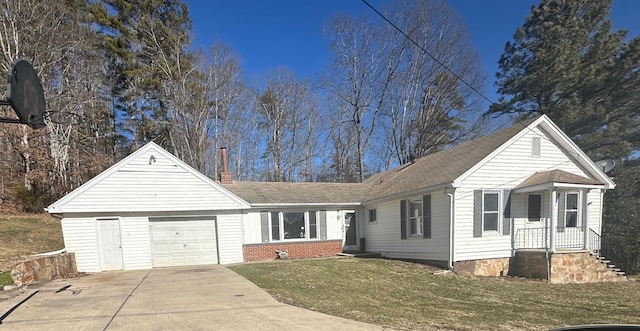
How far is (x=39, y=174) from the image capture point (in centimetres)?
1667

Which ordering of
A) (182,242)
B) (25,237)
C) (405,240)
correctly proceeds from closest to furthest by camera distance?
(25,237), (405,240), (182,242)

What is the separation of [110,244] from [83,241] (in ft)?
2.89

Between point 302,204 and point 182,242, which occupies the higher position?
point 302,204

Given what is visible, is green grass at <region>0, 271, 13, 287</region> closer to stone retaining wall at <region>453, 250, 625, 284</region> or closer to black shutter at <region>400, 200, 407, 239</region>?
black shutter at <region>400, 200, 407, 239</region>

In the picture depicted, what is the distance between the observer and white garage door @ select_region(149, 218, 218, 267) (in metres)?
13.0

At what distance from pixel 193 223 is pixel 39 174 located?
10.1 meters

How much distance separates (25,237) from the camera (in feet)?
41.1

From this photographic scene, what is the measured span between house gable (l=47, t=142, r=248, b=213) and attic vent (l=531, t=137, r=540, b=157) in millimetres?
11913

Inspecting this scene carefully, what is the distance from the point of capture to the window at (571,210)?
→ 12.0 m

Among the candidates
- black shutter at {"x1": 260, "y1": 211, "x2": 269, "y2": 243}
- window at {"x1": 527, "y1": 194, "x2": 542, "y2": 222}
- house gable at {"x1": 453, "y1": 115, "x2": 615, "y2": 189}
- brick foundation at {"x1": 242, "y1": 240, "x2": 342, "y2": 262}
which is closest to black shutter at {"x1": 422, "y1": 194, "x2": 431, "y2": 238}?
house gable at {"x1": 453, "y1": 115, "x2": 615, "y2": 189}

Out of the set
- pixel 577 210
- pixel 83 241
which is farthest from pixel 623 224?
pixel 83 241

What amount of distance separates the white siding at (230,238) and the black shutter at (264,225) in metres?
1.00

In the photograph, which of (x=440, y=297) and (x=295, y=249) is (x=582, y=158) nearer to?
(x=440, y=297)

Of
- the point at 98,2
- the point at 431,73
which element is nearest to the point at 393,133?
the point at 431,73
